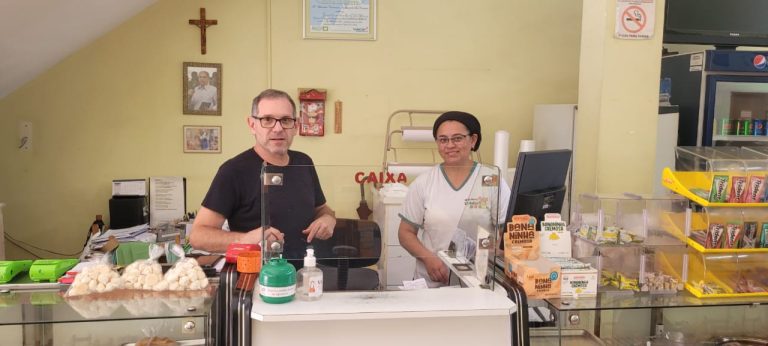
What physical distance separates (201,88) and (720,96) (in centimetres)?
333

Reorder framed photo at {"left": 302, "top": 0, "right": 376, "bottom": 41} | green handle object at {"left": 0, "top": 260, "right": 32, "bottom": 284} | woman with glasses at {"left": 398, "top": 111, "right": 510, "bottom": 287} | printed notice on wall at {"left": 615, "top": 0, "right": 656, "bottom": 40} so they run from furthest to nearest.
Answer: framed photo at {"left": 302, "top": 0, "right": 376, "bottom": 41}, printed notice on wall at {"left": 615, "top": 0, "right": 656, "bottom": 40}, woman with glasses at {"left": 398, "top": 111, "right": 510, "bottom": 287}, green handle object at {"left": 0, "top": 260, "right": 32, "bottom": 284}

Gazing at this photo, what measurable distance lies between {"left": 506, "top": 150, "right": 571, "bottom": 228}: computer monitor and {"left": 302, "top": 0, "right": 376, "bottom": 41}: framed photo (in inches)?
101

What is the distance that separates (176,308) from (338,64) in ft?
9.86

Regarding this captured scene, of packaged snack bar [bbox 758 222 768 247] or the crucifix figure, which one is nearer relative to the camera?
packaged snack bar [bbox 758 222 768 247]

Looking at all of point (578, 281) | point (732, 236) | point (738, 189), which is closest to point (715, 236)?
point (732, 236)

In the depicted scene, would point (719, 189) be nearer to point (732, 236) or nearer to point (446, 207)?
point (732, 236)

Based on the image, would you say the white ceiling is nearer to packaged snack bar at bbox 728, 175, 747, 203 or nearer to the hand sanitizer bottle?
the hand sanitizer bottle

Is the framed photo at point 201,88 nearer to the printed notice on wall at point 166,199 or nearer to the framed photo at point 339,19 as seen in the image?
the printed notice on wall at point 166,199

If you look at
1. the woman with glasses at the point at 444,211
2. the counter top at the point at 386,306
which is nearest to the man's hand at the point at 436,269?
the woman with glasses at the point at 444,211

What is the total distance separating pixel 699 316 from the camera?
1.97m

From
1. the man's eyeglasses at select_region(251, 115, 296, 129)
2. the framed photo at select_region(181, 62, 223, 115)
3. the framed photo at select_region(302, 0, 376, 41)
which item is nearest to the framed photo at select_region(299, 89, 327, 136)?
the framed photo at select_region(302, 0, 376, 41)

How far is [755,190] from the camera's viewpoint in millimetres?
1940

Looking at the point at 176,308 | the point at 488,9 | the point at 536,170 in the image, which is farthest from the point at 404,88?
the point at 176,308

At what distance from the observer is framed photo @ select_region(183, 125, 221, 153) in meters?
4.17
